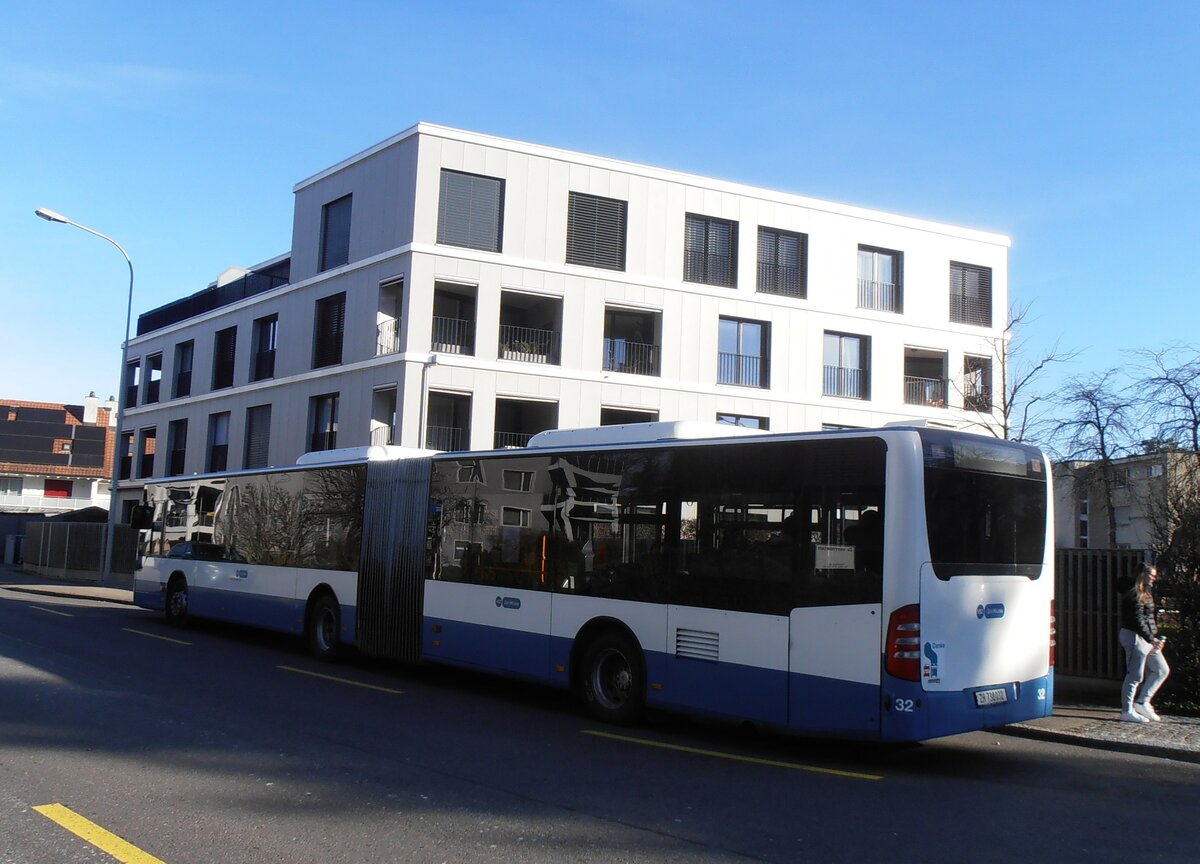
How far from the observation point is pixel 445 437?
29750 millimetres

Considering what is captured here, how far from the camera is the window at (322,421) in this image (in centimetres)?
3228

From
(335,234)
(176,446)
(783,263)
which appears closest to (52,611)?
(335,234)

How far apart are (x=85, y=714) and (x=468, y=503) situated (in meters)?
4.80

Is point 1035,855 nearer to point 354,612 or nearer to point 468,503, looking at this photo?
point 468,503

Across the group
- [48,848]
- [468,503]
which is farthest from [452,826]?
[468,503]

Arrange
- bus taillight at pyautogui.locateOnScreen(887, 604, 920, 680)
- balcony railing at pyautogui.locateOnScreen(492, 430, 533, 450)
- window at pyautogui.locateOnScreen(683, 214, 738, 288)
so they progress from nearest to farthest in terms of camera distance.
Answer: bus taillight at pyautogui.locateOnScreen(887, 604, 920, 680)
balcony railing at pyautogui.locateOnScreen(492, 430, 533, 450)
window at pyautogui.locateOnScreen(683, 214, 738, 288)

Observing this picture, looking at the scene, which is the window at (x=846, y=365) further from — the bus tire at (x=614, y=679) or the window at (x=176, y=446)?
the window at (x=176, y=446)

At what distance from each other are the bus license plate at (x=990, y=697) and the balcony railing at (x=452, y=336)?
22.7 meters

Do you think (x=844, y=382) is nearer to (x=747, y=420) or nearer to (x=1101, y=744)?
(x=747, y=420)

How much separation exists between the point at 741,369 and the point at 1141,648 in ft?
74.0

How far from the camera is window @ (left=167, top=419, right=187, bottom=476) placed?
137ft

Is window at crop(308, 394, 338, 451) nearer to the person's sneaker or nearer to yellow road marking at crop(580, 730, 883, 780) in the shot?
yellow road marking at crop(580, 730, 883, 780)

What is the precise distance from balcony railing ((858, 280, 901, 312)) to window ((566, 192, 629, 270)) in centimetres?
918

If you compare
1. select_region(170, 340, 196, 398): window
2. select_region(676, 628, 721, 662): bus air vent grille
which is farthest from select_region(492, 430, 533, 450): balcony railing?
select_region(676, 628, 721, 662): bus air vent grille
